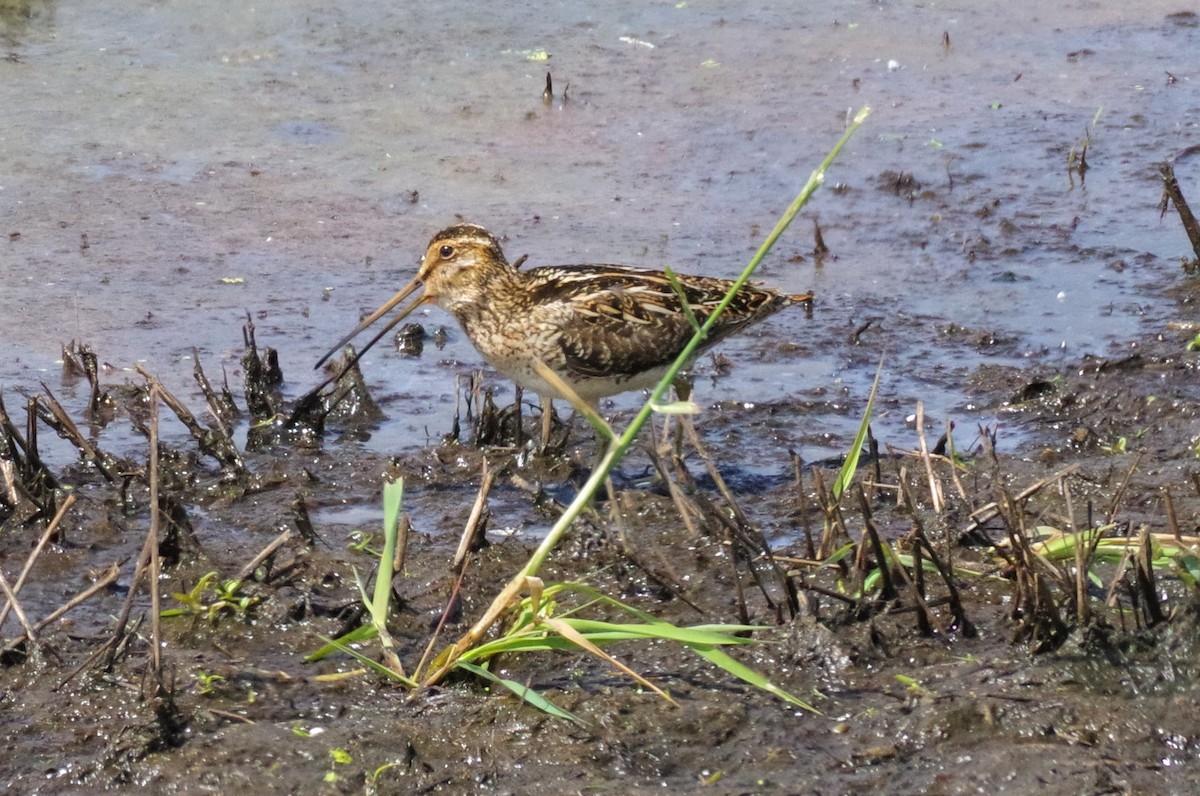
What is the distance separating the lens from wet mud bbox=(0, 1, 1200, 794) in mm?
3803

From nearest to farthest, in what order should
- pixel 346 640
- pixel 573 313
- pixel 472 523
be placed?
pixel 346 640 → pixel 472 523 → pixel 573 313

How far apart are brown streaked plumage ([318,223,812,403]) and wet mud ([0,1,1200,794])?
32cm

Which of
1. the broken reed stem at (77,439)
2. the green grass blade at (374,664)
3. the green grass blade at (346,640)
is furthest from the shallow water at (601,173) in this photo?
the green grass blade at (374,664)

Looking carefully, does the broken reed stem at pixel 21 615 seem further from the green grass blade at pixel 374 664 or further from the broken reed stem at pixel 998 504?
the broken reed stem at pixel 998 504

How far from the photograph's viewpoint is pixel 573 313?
18.2ft

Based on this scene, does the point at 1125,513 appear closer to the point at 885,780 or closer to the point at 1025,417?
the point at 1025,417

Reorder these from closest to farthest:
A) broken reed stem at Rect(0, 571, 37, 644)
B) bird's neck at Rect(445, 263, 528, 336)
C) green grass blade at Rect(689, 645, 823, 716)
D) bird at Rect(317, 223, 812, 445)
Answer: green grass blade at Rect(689, 645, 823, 716), broken reed stem at Rect(0, 571, 37, 644), bird at Rect(317, 223, 812, 445), bird's neck at Rect(445, 263, 528, 336)

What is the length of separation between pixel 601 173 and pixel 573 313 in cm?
316

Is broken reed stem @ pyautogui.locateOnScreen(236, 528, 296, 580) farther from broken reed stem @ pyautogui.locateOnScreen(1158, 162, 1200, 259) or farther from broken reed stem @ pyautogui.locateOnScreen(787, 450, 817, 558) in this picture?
broken reed stem @ pyautogui.locateOnScreen(1158, 162, 1200, 259)

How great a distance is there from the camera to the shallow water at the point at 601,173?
675cm

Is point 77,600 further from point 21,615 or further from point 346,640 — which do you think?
point 346,640

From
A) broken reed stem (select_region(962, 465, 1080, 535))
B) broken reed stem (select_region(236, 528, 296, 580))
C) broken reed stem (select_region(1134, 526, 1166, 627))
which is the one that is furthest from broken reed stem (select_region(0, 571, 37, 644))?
broken reed stem (select_region(1134, 526, 1166, 627))

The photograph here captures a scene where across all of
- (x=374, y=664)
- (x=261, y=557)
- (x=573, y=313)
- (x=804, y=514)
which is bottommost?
(x=374, y=664)

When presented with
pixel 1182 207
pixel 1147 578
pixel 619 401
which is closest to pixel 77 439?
pixel 619 401
